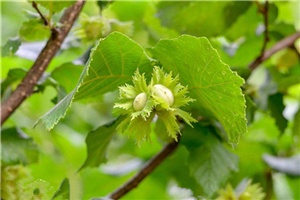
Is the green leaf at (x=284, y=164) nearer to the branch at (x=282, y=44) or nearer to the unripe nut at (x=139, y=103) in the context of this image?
the branch at (x=282, y=44)

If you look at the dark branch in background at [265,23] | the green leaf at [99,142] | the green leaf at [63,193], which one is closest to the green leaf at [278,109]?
the dark branch in background at [265,23]

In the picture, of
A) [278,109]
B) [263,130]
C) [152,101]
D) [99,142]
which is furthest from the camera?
[263,130]

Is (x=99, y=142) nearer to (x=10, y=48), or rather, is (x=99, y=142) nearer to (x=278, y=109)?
(x=10, y=48)

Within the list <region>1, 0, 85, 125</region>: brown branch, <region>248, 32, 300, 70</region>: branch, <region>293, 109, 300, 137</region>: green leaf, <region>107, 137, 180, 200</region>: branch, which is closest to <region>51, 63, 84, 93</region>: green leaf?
<region>1, 0, 85, 125</region>: brown branch

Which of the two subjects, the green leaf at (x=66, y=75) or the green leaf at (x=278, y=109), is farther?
the green leaf at (x=278, y=109)

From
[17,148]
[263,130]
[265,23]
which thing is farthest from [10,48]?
[263,130]
